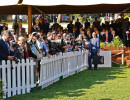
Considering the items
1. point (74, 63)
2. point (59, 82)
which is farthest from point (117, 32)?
point (59, 82)

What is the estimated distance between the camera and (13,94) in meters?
10.9

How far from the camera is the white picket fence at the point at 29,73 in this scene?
422 inches

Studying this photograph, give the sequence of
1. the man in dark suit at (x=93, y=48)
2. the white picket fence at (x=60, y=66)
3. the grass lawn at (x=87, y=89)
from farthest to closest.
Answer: the man in dark suit at (x=93, y=48), the white picket fence at (x=60, y=66), the grass lawn at (x=87, y=89)

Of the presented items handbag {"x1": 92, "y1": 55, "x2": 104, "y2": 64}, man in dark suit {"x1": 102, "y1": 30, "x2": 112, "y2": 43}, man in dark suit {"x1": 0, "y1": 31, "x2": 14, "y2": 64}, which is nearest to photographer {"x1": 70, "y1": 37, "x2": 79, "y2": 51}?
handbag {"x1": 92, "y1": 55, "x2": 104, "y2": 64}

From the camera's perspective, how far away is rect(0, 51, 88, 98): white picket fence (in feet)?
35.2

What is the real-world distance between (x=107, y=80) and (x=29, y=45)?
306 cm

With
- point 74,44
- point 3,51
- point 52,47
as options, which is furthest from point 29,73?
point 74,44

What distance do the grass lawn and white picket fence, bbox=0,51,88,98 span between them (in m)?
0.27

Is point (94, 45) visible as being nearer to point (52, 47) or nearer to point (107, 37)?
point (52, 47)

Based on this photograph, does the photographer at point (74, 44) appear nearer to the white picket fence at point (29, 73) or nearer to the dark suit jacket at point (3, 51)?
the white picket fence at point (29, 73)

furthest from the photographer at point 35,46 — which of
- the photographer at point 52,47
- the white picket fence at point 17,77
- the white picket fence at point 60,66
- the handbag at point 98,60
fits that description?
the handbag at point 98,60

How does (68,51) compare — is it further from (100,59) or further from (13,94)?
(13,94)

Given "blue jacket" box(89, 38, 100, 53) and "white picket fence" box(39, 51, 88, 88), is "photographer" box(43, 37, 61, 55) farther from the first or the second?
"blue jacket" box(89, 38, 100, 53)

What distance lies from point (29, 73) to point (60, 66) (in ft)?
9.42
